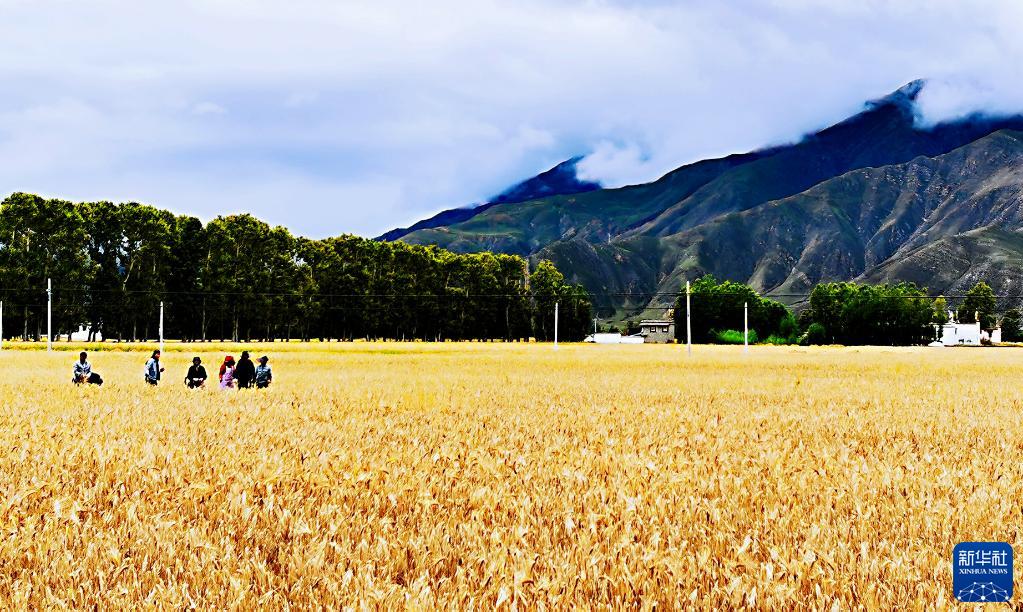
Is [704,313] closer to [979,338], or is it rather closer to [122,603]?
[979,338]

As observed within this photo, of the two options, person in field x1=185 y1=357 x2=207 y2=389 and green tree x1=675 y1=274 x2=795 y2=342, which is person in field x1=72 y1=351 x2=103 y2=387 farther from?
green tree x1=675 y1=274 x2=795 y2=342

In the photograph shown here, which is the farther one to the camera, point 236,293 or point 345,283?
point 345,283

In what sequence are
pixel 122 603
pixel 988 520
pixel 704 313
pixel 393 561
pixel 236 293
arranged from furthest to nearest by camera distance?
1. pixel 704 313
2. pixel 236 293
3. pixel 988 520
4. pixel 393 561
5. pixel 122 603

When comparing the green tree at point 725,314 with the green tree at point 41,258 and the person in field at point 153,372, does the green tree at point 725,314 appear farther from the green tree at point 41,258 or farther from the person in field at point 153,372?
the person in field at point 153,372

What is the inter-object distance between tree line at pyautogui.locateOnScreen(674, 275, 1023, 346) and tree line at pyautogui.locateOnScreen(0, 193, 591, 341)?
105 ft

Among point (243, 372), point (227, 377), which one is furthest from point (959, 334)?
point (227, 377)

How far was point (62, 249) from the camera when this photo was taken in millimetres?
90812

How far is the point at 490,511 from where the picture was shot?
7.07 meters

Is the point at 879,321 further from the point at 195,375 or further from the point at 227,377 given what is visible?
the point at 195,375

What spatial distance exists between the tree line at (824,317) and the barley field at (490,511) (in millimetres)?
149349

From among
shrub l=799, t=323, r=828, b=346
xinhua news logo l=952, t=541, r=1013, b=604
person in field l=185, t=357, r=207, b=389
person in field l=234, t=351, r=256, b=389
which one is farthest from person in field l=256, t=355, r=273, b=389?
shrub l=799, t=323, r=828, b=346

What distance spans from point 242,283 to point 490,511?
4163 inches

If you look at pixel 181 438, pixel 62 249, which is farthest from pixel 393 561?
pixel 62 249

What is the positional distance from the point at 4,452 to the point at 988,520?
11.7 meters
